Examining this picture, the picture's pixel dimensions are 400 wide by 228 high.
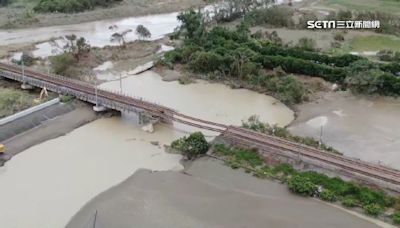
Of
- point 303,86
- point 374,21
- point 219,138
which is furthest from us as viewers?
point 374,21

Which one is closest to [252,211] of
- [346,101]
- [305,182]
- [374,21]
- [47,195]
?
[305,182]

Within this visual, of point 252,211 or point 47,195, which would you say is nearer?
point 252,211

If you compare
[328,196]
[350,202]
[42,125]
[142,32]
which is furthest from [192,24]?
[350,202]

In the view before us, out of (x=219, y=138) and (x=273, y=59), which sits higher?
(x=273, y=59)

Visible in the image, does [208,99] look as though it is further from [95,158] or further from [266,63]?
[95,158]

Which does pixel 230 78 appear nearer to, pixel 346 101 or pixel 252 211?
pixel 346 101

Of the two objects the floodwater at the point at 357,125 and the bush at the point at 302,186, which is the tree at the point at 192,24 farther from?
the bush at the point at 302,186

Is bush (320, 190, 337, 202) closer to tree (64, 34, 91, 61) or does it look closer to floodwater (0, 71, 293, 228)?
floodwater (0, 71, 293, 228)
